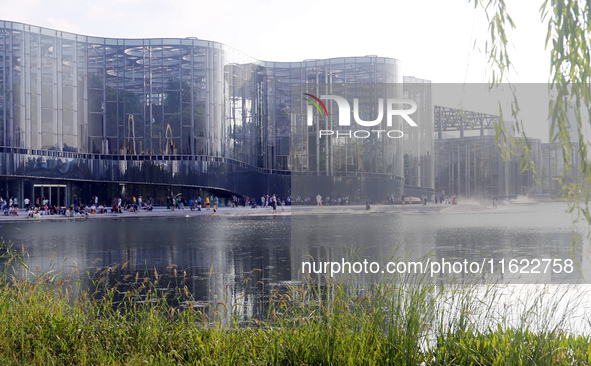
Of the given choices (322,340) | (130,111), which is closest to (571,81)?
(322,340)

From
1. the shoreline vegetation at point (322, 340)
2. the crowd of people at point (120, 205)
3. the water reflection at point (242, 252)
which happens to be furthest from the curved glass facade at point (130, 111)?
the shoreline vegetation at point (322, 340)

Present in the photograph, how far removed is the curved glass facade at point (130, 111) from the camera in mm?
46656

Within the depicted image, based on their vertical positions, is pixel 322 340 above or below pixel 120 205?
above

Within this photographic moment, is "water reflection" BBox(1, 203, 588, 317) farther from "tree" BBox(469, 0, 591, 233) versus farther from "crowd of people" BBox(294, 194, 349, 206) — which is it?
"crowd of people" BBox(294, 194, 349, 206)

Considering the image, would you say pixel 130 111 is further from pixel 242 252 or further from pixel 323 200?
pixel 242 252

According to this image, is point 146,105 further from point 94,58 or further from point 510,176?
point 510,176

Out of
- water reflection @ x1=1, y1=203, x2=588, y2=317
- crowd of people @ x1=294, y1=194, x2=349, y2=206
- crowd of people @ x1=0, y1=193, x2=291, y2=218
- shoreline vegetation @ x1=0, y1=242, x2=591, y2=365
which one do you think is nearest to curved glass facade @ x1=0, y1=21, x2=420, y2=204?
crowd of people @ x1=0, y1=193, x2=291, y2=218

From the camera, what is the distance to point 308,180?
54.5 m

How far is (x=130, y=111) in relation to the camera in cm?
5212

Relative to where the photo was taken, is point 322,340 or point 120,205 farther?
point 120,205

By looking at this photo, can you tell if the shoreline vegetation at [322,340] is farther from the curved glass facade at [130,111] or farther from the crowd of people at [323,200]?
the curved glass facade at [130,111]

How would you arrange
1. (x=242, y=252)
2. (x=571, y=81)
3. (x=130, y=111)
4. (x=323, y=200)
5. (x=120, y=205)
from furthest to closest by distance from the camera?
(x=323, y=200)
(x=130, y=111)
(x=120, y=205)
(x=242, y=252)
(x=571, y=81)

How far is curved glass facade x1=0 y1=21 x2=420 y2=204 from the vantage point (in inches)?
1837

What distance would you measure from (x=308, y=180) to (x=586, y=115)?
1981 inches
